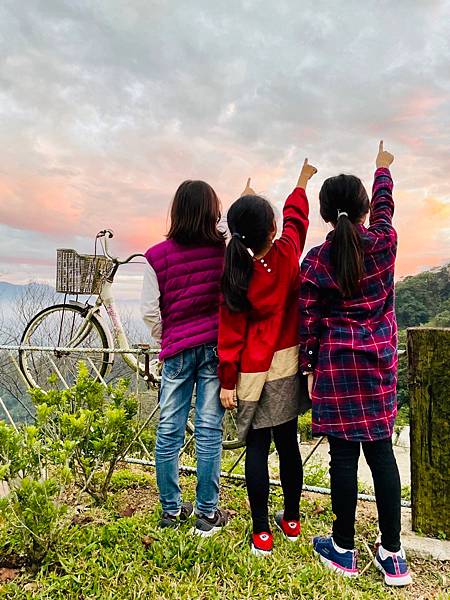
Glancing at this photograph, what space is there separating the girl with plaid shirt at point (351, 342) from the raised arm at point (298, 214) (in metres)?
0.16

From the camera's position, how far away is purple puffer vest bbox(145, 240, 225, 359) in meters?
2.29

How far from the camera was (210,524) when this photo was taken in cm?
241

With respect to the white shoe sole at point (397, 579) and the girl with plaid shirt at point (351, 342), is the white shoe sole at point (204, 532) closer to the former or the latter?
the girl with plaid shirt at point (351, 342)

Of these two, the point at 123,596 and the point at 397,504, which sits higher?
the point at 397,504

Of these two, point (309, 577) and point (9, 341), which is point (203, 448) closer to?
point (309, 577)

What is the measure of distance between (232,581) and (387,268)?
1.39 metres

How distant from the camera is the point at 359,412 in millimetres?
2062

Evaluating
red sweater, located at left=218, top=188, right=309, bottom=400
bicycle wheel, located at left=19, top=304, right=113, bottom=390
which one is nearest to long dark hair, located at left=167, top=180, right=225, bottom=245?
red sweater, located at left=218, top=188, right=309, bottom=400

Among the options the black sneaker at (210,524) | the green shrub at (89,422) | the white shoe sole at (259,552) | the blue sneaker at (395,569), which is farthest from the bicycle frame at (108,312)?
the blue sneaker at (395,569)

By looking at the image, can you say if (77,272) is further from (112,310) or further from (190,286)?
(190,286)

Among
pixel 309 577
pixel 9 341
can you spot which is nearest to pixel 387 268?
pixel 309 577

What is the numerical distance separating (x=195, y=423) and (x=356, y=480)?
746mm

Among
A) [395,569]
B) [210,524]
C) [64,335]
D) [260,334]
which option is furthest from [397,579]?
[64,335]

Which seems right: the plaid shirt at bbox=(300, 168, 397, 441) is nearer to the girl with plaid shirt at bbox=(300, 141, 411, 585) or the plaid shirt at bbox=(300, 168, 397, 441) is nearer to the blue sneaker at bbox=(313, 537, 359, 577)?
the girl with plaid shirt at bbox=(300, 141, 411, 585)
